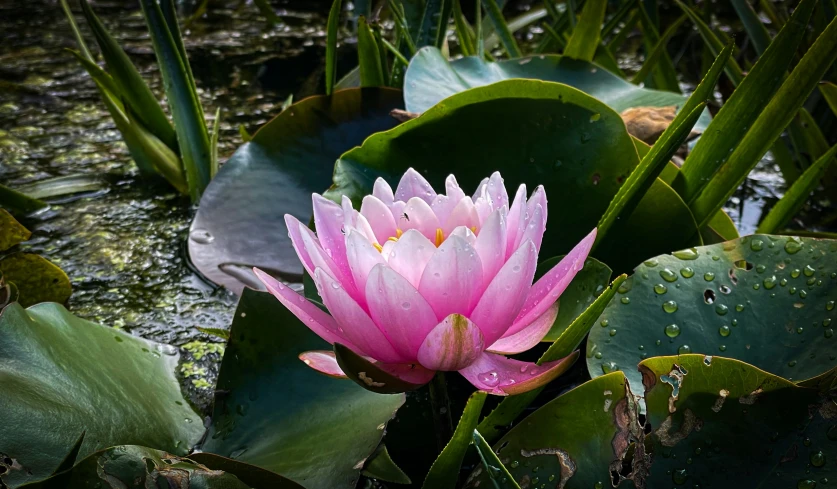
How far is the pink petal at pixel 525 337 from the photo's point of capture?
0.61m

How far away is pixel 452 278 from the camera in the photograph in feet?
1.71

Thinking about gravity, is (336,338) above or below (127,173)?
above

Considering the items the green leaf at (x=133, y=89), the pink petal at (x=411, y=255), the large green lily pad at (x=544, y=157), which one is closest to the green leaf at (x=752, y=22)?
A: the large green lily pad at (x=544, y=157)

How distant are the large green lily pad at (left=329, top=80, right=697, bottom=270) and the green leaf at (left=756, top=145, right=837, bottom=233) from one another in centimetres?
29

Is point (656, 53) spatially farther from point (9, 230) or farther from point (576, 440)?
point (9, 230)

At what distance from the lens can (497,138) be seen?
2.82 feet

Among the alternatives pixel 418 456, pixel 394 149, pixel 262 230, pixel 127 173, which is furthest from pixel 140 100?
pixel 418 456

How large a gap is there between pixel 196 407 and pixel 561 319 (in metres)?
0.42

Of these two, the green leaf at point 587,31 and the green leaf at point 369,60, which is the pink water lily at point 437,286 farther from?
the green leaf at point 587,31

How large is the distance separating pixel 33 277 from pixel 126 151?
69cm

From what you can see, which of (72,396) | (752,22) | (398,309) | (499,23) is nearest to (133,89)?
(499,23)

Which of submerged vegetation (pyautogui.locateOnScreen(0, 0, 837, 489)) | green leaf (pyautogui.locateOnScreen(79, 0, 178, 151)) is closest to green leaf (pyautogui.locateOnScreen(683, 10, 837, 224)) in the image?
submerged vegetation (pyautogui.locateOnScreen(0, 0, 837, 489))

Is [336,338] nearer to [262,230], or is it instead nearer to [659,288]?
[659,288]

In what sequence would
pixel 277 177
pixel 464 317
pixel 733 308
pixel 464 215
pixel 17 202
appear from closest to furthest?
pixel 464 317 < pixel 464 215 < pixel 733 308 < pixel 277 177 < pixel 17 202
